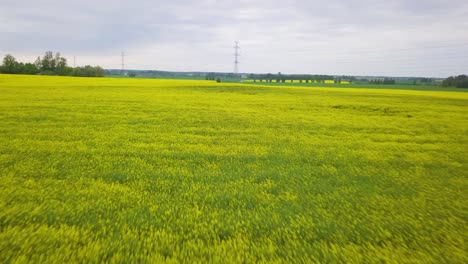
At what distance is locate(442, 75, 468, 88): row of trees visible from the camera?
6608 centimetres

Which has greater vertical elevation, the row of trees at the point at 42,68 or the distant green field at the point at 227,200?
the row of trees at the point at 42,68

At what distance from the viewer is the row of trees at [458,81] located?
66.1 m

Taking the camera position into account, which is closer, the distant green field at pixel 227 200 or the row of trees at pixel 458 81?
the distant green field at pixel 227 200

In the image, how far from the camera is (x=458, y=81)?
226 feet

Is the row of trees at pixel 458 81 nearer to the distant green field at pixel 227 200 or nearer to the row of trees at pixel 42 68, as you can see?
the distant green field at pixel 227 200

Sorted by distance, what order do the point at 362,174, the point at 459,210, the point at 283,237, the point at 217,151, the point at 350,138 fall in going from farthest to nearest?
the point at 350,138 → the point at 217,151 → the point at 362,174 → the point at 459,210 → the point at 283,237

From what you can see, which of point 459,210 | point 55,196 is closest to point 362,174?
point 459,210

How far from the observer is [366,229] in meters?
3.38

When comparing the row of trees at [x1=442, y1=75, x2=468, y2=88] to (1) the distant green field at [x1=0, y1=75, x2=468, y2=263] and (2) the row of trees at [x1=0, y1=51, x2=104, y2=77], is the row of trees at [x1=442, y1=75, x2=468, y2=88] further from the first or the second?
(2) the row of trees at [x1=0, y1=51, x2=104, y2=77]

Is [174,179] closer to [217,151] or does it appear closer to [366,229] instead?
[217,151]

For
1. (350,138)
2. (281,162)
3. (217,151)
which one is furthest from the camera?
(350,138)

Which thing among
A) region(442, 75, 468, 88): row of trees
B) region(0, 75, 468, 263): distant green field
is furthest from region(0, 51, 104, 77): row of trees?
region(442, 75, 468, 88): row of trees

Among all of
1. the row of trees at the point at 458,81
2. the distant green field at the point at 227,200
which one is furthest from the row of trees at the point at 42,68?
the row of trees at the point at 458,81

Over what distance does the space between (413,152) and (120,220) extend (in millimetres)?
8229
